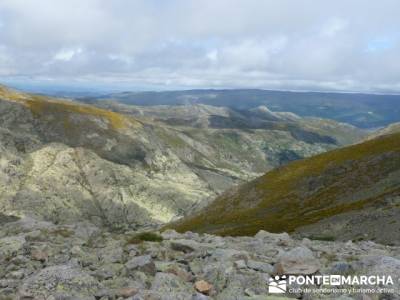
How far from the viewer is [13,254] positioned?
79.7 feet

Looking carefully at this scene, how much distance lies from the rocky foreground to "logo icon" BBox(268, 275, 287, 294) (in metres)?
0.21

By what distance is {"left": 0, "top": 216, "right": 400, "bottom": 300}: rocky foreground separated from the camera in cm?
1800

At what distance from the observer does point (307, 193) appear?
9025 cm

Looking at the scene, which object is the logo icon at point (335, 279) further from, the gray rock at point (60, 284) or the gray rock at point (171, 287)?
the gray rock at point (60, 284)

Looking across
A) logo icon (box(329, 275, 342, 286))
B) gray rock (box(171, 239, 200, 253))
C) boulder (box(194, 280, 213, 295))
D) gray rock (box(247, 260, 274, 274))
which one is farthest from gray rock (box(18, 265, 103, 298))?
logo icon (box(329, 275, 342, 286))

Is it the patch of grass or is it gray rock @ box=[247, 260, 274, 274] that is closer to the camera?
gray rock @ box=[247, 260, 274, 274]

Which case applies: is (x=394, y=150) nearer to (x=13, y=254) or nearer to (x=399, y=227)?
(x=399, y=227)

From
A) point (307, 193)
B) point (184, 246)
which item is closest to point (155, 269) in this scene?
point (184, 246)

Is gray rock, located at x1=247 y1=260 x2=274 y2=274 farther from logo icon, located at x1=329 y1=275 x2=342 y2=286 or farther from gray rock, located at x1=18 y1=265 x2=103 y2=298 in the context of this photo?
gray rock, located at x1=18 y1=265 x2=103 y2=298

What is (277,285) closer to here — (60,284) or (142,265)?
(142,265)

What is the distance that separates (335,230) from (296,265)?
40.4 meters

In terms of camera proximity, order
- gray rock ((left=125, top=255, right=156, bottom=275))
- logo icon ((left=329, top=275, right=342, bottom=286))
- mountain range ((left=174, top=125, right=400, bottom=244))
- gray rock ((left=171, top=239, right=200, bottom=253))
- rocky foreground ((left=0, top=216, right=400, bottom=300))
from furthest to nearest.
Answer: mountain range ((left=174, top=125, right=400, bottom=244))
gray rock ((left=171, top=239, right=200, bottom=253))
gray rock ((left=125, top=255, right=156, bottom=275))
logo icon ((left=329, top=275, right=342, bottom=286))
rocky foreground ((left=0, top=216, right=400, bottom=300))

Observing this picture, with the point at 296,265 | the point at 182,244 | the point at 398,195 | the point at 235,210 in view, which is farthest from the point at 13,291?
the point at 235,210

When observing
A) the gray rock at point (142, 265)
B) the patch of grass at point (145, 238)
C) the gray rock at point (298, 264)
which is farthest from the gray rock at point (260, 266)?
the patch of grass at point (145, 238)
